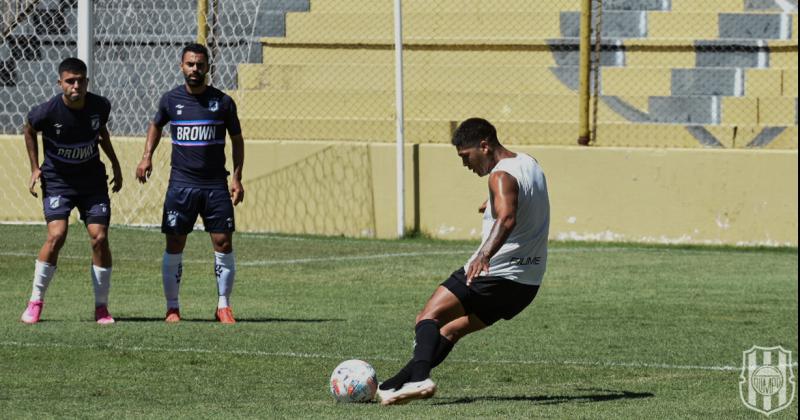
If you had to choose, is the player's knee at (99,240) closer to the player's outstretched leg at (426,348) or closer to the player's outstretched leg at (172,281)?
the player's outstretched leg at (172,281)

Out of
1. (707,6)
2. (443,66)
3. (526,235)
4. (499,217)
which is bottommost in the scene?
(526,235)

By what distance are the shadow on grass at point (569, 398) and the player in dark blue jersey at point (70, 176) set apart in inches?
138

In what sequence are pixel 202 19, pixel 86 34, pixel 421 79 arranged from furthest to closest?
pixel 421 79
pixel 202 19
pixel 86 34

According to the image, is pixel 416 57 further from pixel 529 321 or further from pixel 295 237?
pixel 529 321

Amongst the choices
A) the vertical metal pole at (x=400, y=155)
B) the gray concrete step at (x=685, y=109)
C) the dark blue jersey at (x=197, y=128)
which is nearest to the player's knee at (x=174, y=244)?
the dark blue jersey at (x=197, y=128)

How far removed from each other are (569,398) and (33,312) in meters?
4.19

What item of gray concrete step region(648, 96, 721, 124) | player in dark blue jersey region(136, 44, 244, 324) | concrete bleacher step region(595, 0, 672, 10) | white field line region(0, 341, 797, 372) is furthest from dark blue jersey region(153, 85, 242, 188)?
concrete bleacher step region(595, 0, 672, 10)

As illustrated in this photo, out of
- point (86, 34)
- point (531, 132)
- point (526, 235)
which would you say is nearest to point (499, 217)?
point (526, 235)

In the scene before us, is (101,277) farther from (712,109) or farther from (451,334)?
(712,109)

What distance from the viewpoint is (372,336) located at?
10.5 metres

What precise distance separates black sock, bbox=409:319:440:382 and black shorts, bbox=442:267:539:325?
214 millimetres

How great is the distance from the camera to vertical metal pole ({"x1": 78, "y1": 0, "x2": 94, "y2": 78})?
11781mm

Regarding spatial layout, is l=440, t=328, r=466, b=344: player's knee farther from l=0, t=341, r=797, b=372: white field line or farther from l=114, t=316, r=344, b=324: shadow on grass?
l=114, t=316, r=344, b=324: shadow on grass

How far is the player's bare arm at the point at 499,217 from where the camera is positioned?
7500 millimetres
